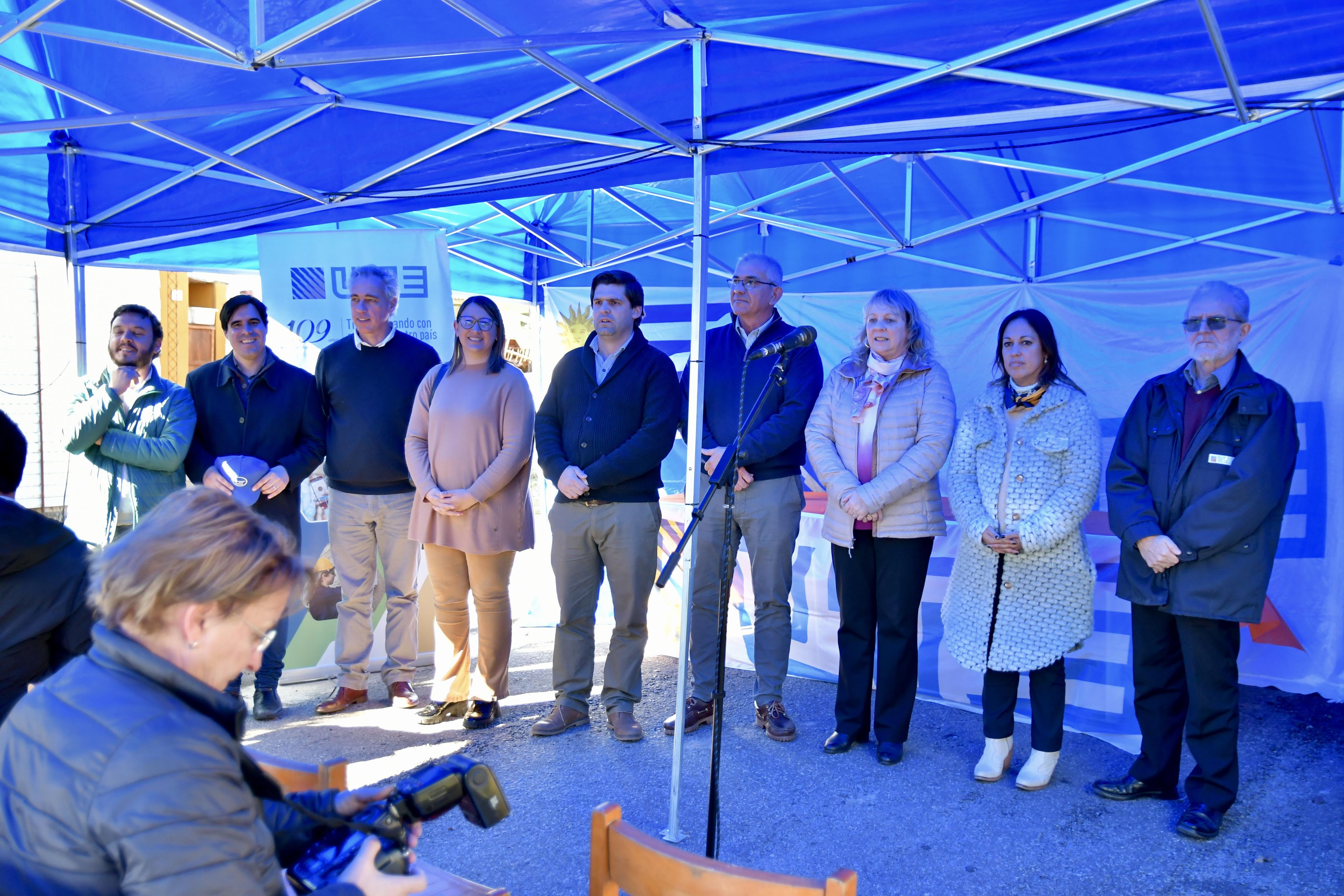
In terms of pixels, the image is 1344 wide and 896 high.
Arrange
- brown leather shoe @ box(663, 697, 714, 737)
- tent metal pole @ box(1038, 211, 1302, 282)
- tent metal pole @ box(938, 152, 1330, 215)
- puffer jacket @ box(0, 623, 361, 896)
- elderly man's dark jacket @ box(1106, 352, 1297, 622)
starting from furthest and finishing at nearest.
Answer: tent metal pole @ box(1038, 211, 1302, 282)
tent metal pole @ box(938, 152, 1330, 215)
brown leather shoe @ box(663, 697, 714, 737)
elderly man's dark jacket @ box(1106, 352, 1297, 622)
puffer jacket @ box(0, 623, 361, 896)

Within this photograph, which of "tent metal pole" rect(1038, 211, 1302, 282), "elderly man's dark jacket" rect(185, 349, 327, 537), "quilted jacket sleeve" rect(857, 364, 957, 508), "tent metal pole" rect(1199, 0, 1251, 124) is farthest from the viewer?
"tent metal pole" rect(1038, 211, 1302, 282)

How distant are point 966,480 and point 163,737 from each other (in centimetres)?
304

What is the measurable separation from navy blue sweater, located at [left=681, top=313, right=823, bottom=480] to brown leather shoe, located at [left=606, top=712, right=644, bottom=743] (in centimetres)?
116

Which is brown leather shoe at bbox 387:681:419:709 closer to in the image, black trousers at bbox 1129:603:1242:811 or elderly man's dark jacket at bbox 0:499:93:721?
elderly man's dark jacket at bbox 0:499:93:721

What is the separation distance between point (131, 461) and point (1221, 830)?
4370 millimetres

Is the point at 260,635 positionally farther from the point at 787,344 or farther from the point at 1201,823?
the point at 1201,823

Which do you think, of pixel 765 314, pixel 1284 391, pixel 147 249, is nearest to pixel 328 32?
pixel 765 314

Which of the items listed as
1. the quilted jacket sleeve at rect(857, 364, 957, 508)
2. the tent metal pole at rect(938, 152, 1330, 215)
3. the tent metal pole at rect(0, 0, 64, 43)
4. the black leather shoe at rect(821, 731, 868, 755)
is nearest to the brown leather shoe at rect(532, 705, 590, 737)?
the black leather shoe at rect(821, 731, 868, 755)

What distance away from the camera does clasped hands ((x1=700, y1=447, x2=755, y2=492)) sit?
12.9ft

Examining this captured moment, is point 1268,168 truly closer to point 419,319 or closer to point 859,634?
point 859,634

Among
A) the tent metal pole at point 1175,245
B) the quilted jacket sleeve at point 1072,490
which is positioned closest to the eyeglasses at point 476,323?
the quilted jacket sleeve at point 1072,490

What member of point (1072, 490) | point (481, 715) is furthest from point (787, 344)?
point (481, 715)

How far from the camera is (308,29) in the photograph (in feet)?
9.02

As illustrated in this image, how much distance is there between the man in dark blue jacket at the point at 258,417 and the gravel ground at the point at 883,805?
1.00 metres
